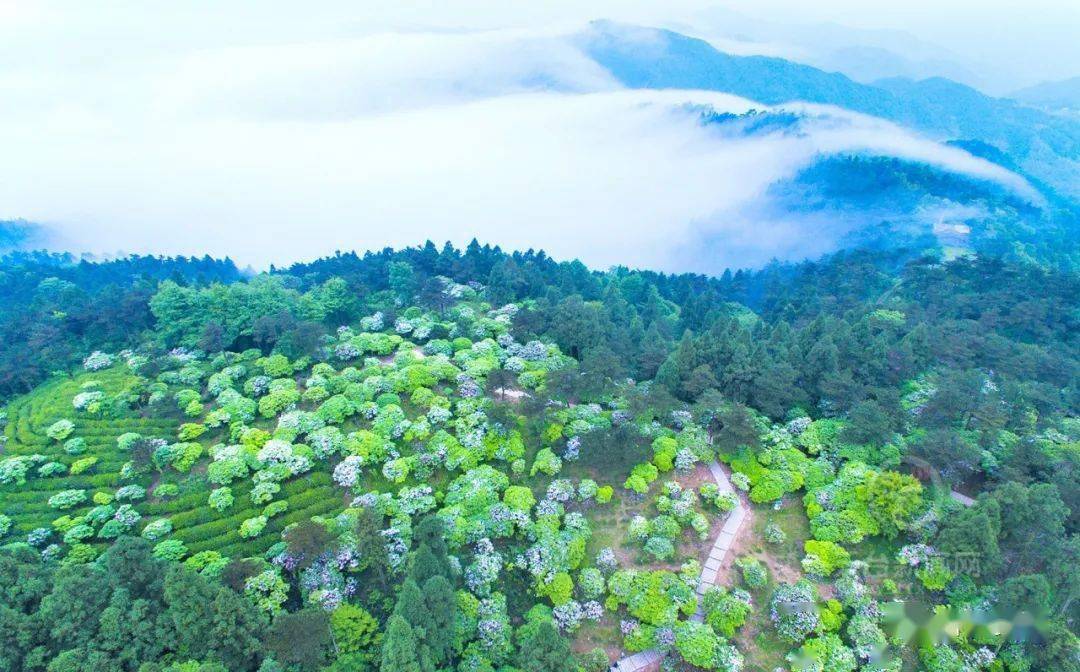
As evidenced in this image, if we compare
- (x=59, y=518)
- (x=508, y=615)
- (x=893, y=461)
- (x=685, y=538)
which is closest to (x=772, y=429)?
(x=893, y=461)

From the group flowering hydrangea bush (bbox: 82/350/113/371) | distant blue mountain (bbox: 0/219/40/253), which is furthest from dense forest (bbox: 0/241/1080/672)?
distant blue mountain (bbox: 0/219/40/253)

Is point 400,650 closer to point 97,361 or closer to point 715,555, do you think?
point 715,555

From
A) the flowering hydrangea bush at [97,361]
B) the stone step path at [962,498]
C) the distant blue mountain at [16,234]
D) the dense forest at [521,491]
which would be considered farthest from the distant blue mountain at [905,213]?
the distant blue mountain at [16,234]

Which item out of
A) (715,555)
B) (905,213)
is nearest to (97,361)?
(715,555)

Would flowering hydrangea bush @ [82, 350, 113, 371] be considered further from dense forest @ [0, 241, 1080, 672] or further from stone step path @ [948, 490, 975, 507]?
stone step path @ [948, 490, 975, 507]

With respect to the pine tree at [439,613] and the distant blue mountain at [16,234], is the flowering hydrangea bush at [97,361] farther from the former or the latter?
the distant blue mountain at [16,234]

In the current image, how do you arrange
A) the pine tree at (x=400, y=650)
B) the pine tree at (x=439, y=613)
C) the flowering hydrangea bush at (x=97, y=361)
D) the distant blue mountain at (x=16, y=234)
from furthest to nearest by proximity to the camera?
the distant blue mountain at (x=16, y=234) < the flowering hydrangea bush at (x=97, y=361) < the pine tree at (x=439, y=613) < the pine tree at (x=400, y=650)

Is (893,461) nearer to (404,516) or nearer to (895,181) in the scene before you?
(404,516)
